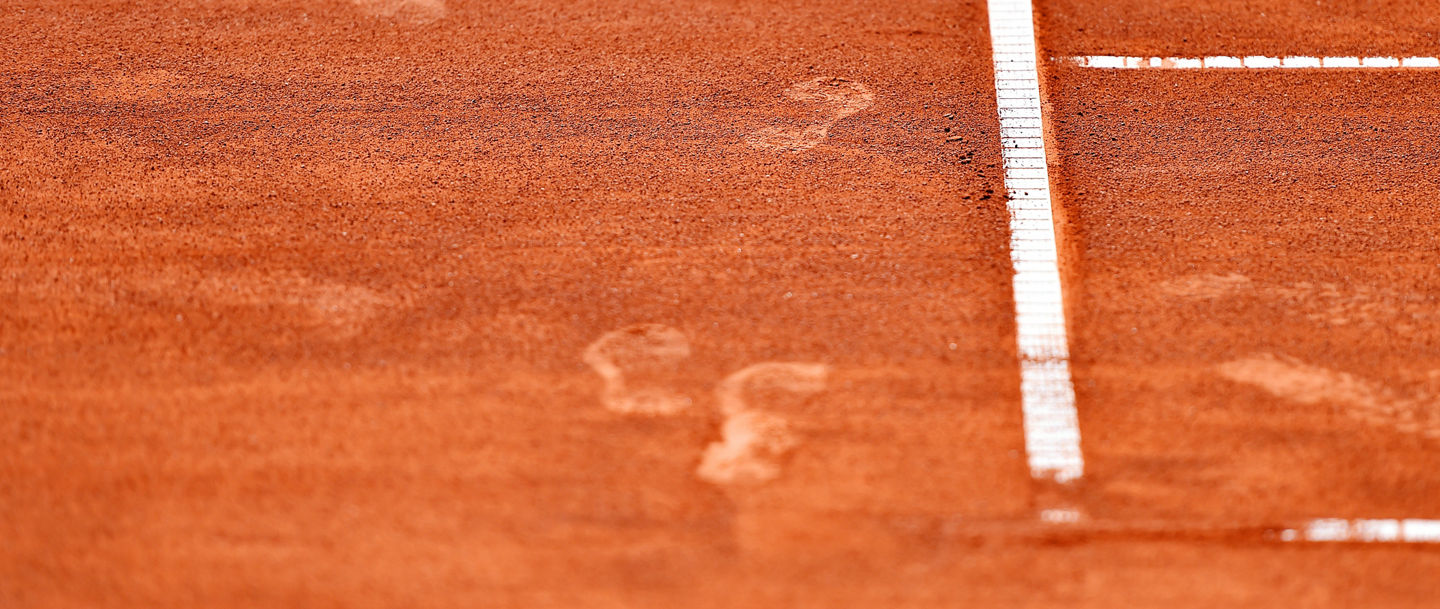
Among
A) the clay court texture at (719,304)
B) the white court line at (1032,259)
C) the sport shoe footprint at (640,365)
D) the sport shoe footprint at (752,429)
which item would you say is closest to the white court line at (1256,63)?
the clay court texture at (719,304)

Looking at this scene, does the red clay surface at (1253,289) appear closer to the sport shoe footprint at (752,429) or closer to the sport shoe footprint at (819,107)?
the sport shoe footprint at (819,107)

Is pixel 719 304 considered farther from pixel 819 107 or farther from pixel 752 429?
pixel 819 107

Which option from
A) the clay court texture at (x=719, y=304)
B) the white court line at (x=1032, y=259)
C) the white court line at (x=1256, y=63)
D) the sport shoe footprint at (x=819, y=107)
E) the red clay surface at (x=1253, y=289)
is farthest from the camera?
the white court line at (x=1256, y=63)

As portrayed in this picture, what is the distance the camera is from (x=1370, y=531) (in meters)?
4.27

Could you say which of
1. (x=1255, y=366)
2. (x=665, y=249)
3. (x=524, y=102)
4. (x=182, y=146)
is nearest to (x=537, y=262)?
(x=665, y=249)

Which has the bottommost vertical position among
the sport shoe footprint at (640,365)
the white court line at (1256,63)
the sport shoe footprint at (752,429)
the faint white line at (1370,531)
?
the faint white line at (1370,531)

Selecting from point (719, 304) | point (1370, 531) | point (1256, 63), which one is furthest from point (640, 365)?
point (1256, 63)

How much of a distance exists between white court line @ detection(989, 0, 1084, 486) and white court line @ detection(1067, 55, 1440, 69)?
0.38 metres

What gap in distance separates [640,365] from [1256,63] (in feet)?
11.9

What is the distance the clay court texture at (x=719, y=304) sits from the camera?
4.24m

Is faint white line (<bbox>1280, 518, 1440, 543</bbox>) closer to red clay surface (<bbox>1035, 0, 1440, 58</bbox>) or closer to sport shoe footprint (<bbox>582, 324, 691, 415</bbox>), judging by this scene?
sport shoe footprint (<bbox>582, 324, 691, 415</bbox>)

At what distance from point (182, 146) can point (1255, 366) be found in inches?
194

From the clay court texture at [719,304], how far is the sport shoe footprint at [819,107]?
3cm

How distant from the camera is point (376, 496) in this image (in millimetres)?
4363
